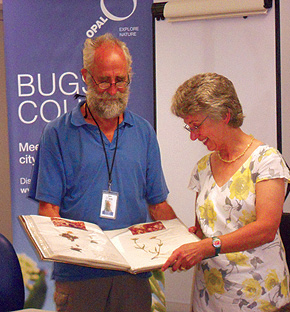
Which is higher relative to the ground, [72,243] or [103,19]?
[103,19]

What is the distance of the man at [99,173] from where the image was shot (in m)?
1.90

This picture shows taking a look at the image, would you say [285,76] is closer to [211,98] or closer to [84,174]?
[211,98]

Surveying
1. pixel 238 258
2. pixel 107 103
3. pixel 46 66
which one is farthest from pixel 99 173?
pixel 46 66

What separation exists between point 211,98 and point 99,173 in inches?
25.1

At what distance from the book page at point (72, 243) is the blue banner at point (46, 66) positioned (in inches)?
74.5

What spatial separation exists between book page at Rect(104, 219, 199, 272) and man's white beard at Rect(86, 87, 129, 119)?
0.55m

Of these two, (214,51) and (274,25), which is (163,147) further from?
(274,25)

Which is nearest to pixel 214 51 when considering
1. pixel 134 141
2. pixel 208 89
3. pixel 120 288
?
pixel 134 141

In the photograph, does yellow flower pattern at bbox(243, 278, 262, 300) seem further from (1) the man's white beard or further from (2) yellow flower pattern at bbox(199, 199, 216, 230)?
(1) the man's white beard

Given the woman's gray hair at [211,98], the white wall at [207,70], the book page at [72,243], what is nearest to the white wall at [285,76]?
the white wall at [207,70]

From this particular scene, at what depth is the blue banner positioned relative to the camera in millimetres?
3428

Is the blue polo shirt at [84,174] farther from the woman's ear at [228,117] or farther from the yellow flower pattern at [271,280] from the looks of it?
the yellow flower pattern at [271,280]

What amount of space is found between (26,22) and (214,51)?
1633 mm

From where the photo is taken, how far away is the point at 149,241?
5.61 ft
